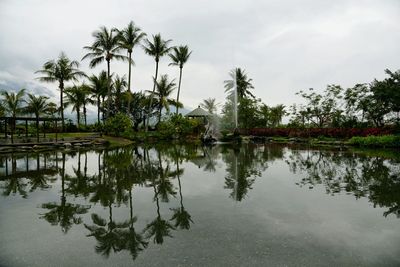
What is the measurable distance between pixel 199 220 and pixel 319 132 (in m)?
32.6

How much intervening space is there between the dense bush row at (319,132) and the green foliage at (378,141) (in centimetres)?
230

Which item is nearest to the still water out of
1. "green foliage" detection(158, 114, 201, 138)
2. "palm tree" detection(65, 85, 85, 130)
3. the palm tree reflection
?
the palm tree reflection

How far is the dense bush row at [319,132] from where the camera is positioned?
2836 cm

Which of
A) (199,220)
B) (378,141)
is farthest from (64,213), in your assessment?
(378,141)

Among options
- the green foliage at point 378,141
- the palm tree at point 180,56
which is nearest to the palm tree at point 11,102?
the palm tree at point 180,56

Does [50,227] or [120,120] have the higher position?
[120,120]

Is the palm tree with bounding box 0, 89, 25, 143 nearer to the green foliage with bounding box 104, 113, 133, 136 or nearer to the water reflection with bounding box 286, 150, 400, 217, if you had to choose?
the green foliage with bounding box 104, 113, 133, 136

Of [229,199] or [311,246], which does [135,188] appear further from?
[311,246]

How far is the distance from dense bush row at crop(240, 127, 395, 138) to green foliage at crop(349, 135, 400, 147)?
7.55 feet

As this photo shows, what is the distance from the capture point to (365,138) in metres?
26.8

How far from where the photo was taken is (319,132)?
34781mm

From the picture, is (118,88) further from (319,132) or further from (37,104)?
(319,132)

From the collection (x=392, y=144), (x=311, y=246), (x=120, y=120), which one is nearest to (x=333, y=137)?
(x=392, y=144)

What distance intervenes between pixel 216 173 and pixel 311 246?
7.20 metres
